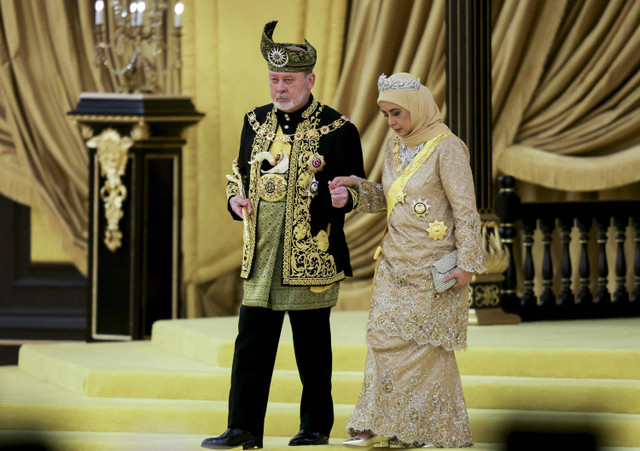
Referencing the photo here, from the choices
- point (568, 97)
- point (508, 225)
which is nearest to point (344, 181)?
point (508, 225)

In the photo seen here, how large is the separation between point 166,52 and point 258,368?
413cm

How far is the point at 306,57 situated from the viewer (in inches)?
156

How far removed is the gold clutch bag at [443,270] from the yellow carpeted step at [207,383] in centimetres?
99

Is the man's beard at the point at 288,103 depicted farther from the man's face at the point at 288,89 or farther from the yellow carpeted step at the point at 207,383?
the yellow carpeted step at the point at 207,383

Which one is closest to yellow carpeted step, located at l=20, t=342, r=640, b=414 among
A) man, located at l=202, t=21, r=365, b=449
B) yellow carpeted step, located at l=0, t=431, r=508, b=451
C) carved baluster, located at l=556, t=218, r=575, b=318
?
yellow carpeted step, located at l=0, t=431, r=508, b=451

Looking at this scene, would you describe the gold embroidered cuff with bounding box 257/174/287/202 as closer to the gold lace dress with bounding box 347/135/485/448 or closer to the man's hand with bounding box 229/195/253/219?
the man's hand with bounding box 229/195/253/219

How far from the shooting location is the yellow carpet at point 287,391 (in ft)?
14.8

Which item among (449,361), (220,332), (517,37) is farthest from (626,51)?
(449,361)

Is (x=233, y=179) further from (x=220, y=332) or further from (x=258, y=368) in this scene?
(x=220, y=332)

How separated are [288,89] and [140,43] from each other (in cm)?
339

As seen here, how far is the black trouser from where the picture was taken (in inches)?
159

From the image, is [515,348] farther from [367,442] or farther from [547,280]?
[547,280]

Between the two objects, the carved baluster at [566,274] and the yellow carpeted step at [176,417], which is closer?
the yellow carpeted step at [176,417]

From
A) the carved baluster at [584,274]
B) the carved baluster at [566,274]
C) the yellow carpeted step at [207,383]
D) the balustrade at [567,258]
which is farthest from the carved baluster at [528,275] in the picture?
the yellow carpeted step at [207,383]
